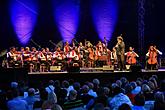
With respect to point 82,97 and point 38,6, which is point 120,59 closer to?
point 38,6

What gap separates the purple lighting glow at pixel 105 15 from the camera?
23.2 meters

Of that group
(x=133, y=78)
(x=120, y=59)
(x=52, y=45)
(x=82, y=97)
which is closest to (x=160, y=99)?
(x=82, y=97)

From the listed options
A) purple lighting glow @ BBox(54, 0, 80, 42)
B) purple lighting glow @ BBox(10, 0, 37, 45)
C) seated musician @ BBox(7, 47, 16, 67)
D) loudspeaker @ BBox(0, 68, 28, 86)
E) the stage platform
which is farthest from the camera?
purple lighting glow @ BBox(54, 0, 80, 42)

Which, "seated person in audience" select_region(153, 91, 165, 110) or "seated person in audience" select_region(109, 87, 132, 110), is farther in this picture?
"seated person in audience" select_region(109, 87, 132, 110)

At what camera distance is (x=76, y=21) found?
23.1 meters

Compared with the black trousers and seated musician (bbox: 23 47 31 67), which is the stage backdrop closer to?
seated musician (bbox: 23 47 31 67)

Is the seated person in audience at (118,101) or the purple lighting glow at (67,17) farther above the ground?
the purple lighting glow at (67,17)

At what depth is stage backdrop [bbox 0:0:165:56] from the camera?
22328mm

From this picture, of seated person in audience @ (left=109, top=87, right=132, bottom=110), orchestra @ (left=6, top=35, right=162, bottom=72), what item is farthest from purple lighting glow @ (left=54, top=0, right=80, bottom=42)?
seated person in audience @ (left=109, top=87, right=132, bottom=110)

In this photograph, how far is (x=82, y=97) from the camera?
27.3 feet

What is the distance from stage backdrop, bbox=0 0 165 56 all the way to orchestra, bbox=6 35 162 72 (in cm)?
188

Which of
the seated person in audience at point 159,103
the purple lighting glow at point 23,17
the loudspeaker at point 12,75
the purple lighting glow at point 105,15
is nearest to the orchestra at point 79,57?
the purple lighting glow at point 23,17

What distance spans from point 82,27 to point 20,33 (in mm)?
3418

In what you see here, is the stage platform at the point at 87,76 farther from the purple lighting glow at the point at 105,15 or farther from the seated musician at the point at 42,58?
the purple lighting glow at the point at 105,15
